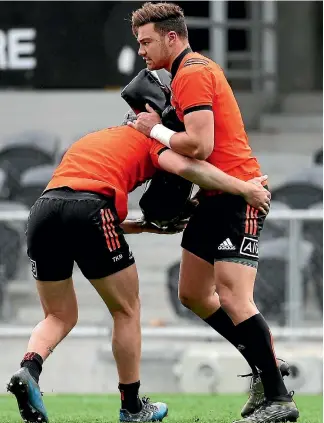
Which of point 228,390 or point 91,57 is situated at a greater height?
point 91,57

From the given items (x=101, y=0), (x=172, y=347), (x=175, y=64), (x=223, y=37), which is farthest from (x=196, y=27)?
(x=175, y=64)

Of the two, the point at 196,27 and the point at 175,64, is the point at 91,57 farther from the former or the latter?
the point at 175,64

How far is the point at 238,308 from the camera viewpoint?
6.88 m

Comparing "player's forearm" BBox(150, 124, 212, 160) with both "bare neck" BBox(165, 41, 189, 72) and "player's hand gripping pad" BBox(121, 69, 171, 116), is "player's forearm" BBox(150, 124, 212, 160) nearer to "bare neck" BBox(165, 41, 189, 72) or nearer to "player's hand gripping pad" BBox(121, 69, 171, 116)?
"player's hand gripping pad" BBox(121, 69, 171, 116)

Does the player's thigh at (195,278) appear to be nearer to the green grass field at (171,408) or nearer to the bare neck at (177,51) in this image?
the green grass field at (171,408)

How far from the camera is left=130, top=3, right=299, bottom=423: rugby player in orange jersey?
6.82 m

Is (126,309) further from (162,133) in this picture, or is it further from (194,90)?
(194,90)

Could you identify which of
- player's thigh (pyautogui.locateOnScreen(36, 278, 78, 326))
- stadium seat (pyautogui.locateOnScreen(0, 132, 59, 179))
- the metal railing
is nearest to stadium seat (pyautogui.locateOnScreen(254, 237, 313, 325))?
player's thigh (pyautogui.locateOnScreen(36, 278, 78, 326))

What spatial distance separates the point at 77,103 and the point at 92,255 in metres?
9.94

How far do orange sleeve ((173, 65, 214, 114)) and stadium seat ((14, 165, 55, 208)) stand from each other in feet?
23.6

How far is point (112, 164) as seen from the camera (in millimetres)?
6988

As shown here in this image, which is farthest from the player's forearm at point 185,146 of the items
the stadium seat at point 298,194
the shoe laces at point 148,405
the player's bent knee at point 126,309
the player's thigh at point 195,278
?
the stadium seat at point 298,194

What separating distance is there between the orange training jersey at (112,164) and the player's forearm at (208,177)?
217 millimetres

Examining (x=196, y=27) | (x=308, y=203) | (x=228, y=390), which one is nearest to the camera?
(x=228, y=390)
